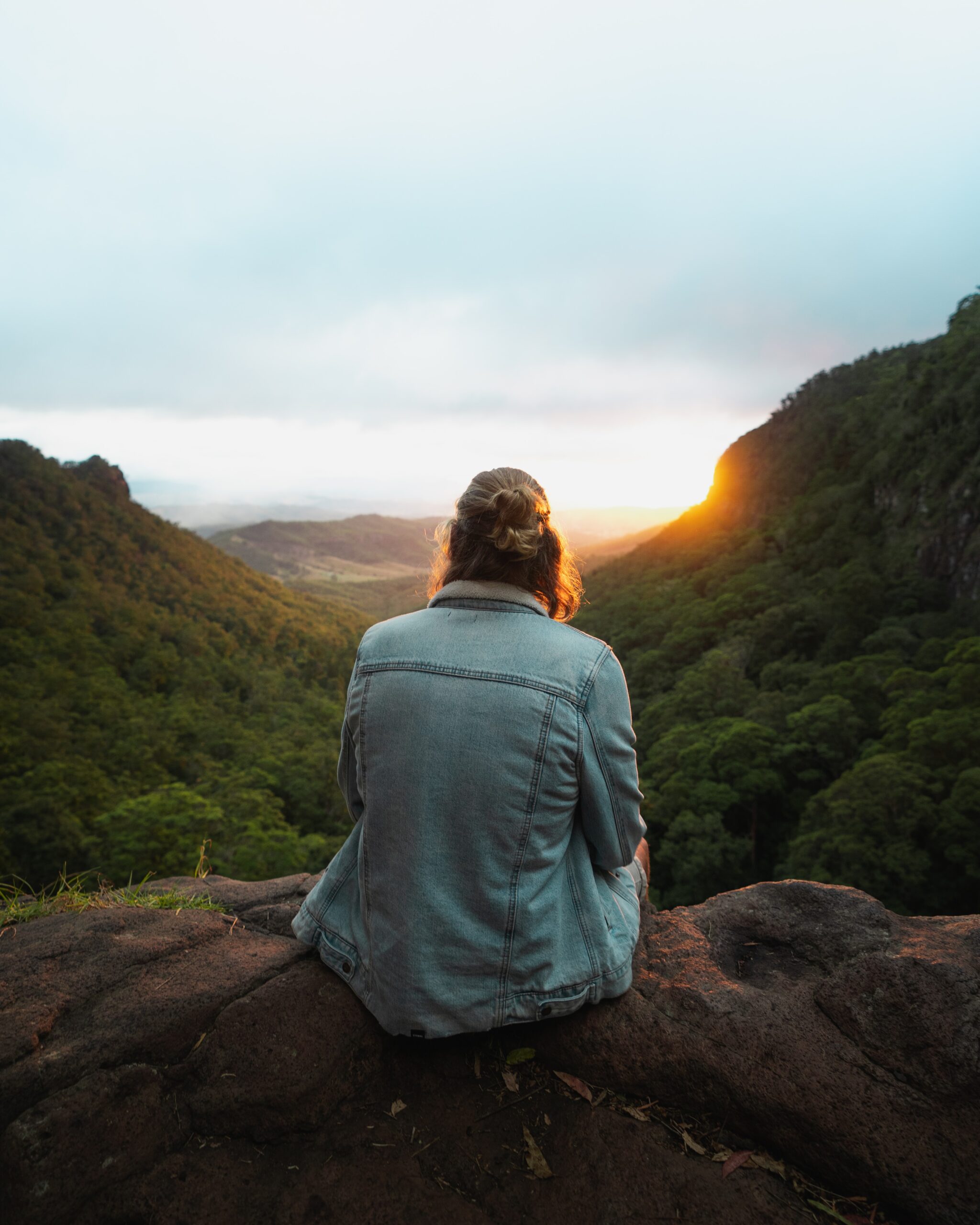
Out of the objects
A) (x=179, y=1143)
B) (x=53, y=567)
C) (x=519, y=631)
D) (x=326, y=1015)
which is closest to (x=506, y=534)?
(x=519, y=631)

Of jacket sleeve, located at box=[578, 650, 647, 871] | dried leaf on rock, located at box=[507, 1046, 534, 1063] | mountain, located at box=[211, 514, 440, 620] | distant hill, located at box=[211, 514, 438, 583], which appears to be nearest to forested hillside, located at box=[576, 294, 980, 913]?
dried leaf on rock, located at box=[507, 1046, 534, 1063]

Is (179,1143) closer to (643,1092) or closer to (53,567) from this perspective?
(643,1092)

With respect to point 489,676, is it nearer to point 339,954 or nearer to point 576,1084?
point 339,954

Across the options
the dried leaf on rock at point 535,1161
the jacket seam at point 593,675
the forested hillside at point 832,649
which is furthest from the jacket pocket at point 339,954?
the forested hillside at point 832,649

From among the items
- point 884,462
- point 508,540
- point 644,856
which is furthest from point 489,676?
point 884,462

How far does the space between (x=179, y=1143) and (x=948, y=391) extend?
46.6 meters

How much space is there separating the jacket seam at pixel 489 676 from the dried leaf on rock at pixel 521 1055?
1208mm

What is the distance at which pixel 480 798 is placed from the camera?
176cm

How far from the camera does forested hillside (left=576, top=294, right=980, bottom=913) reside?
647 inches

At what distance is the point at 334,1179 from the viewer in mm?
1766

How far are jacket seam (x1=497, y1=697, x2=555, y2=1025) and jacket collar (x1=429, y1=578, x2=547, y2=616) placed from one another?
1.05 feet

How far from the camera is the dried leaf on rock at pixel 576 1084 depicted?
202 cm

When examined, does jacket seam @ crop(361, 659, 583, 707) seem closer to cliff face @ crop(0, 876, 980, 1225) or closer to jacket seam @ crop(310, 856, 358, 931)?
jacket seam @ crop(310, 856, 358, 931)

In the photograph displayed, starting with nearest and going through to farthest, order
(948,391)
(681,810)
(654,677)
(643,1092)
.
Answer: (643,1092) < (681,810) < (948,391) < (654,677)
